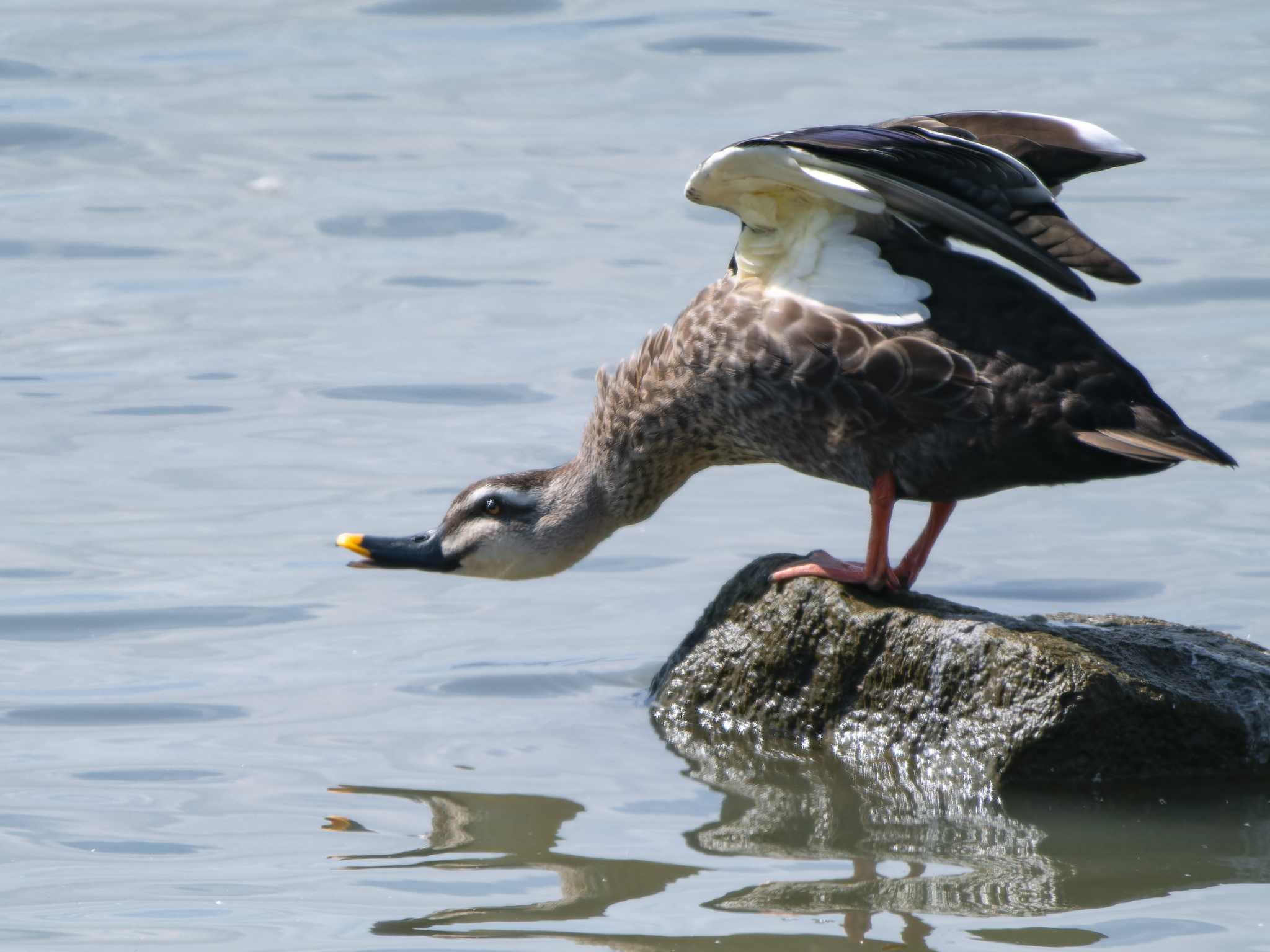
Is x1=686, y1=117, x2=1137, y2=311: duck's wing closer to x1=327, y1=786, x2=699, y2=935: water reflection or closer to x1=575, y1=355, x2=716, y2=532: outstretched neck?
x1=575, y1=355, x2=716, y2=532: outstretched neck

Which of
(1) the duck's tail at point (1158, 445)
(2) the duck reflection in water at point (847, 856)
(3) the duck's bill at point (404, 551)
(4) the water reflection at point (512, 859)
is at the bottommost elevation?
(4) the water reflection at point (512, 859)

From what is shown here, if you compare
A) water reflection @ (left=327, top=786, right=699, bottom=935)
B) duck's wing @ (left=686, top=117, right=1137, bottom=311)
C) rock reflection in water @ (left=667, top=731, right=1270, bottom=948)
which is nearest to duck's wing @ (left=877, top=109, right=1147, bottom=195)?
duck's wing @ (left=686, top=117, right=1137, bottom=311)

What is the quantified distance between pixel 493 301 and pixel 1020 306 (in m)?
6.39

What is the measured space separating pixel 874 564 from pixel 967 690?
0.61 meters

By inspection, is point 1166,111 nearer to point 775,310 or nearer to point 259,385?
point 259,385

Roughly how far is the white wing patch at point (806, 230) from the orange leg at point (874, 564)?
1.89 feet

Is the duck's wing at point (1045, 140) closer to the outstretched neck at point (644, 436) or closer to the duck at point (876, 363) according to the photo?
the duck at point (876, 363)

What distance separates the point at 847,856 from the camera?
560 centimetres

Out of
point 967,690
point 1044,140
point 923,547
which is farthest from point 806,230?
point 967,690

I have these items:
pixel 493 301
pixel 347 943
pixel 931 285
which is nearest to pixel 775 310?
pixel 931 285

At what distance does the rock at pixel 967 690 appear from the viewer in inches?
239

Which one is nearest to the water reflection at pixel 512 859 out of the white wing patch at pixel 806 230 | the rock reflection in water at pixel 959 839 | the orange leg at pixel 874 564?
the rock reflection in water at pixel 959 839

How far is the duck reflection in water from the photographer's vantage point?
5.10 metres

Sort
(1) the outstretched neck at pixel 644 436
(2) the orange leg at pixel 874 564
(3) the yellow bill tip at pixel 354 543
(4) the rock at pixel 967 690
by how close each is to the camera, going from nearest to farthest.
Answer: (4) the rock at pixel 967 690 → (2) the orange leg at pixel 874 564 → (1) the outstretched neck at pixel 644 436 → (3) the yellow bill tip at pixel 354 543
